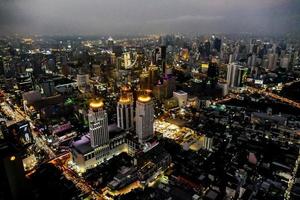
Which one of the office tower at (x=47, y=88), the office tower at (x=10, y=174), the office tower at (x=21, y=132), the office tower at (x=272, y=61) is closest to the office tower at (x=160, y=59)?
the office tower at (x=47, y=88)

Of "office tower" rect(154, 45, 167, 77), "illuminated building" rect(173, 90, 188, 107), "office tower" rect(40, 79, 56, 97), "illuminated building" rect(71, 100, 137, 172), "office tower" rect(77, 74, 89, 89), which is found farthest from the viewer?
"office tower" rect(154, 45, 167, 77)

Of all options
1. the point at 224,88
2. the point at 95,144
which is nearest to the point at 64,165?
the point at 95,144

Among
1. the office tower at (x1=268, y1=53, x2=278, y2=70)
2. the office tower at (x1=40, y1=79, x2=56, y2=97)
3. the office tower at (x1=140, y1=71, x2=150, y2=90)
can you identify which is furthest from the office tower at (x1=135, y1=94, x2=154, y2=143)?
the office tower at (x1=268, y1=53, x2=278, y2=70)

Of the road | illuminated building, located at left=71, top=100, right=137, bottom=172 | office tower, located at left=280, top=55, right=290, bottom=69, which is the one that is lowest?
the road

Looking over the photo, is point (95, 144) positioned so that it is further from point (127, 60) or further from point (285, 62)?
point (285, 62)

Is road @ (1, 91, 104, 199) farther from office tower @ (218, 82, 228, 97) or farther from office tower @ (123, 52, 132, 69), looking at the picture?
office tower @ (123, 52, 132, 69)

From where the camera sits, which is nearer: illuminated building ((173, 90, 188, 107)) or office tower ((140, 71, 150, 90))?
illuminated building ((173, 90, 188, 107))
